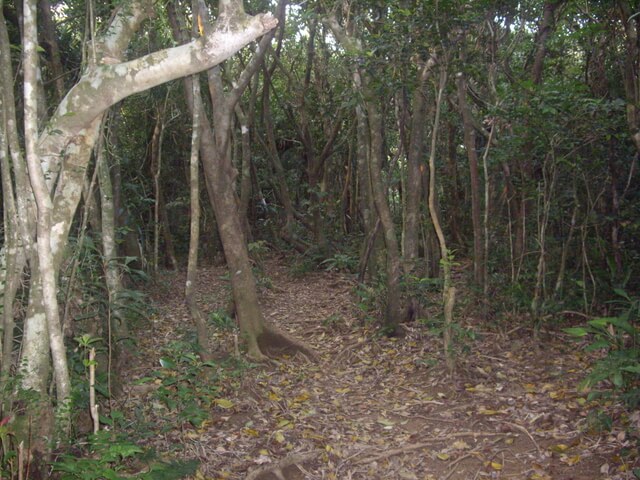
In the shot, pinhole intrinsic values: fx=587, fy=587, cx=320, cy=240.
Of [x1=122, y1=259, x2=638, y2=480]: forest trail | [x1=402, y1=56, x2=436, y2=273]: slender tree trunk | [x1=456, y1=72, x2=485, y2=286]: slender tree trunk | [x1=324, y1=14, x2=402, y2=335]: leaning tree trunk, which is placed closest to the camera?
[x1=122, y1=259, x2=638, y2=480]: forest trail

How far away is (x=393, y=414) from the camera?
6.37 m

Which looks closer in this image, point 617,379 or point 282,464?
point 617,379

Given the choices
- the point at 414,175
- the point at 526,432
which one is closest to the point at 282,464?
the point at 526,432

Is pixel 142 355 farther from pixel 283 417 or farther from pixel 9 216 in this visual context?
pixel 9 216

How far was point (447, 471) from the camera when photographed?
5.11 meters

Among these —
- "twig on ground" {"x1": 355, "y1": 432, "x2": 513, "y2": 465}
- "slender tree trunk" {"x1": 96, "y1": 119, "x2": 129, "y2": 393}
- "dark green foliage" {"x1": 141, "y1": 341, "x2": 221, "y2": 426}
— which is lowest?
"twig on ground" {"x1": 355, "y1": 432, "x2": 513, "y2": 465}

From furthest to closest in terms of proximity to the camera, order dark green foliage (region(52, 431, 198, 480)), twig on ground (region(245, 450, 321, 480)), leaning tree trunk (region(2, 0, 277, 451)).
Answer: twig on ground (region(245, 450, 321, 480)) → leaning tree trunk (region(2, 0, 277, 451)) → dark green foliage (region(52, 431, 198, 480))

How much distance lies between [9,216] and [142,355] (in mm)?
3810

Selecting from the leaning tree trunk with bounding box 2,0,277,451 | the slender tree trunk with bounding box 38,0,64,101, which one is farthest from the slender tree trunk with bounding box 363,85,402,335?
the slender tree trunk with bounding box 38,0,64,101

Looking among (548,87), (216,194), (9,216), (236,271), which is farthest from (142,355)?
(548,87)

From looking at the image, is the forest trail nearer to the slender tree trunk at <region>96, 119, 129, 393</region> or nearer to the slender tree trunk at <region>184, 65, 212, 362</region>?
the slender tree trunk at <region>96, 119, 129, 393</region>

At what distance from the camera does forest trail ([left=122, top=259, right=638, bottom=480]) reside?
510 centimetres

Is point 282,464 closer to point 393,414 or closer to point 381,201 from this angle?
point 393,414

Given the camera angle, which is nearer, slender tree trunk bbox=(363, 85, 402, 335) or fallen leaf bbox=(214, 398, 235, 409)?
fallen leaf bbox=(214, 398, 235, 409)
